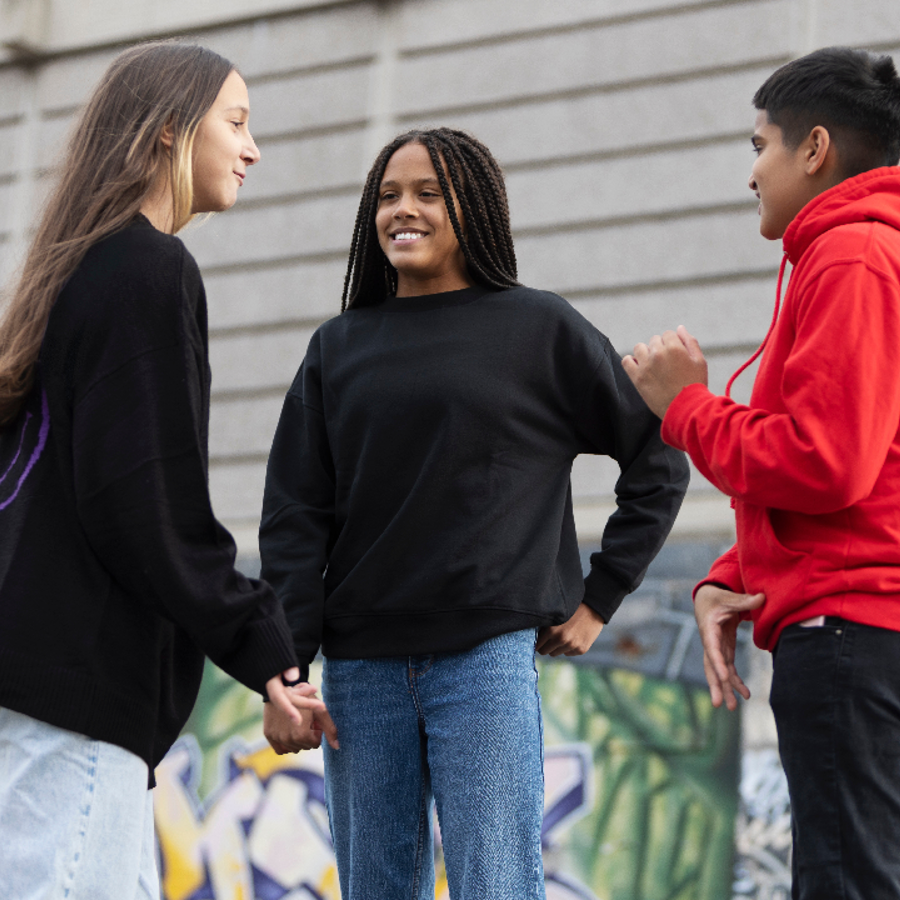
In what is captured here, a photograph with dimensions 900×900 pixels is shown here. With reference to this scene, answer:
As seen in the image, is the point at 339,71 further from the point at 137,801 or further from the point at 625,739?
the point at 137,801

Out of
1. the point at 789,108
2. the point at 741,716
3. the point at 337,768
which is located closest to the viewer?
the point at 789,108

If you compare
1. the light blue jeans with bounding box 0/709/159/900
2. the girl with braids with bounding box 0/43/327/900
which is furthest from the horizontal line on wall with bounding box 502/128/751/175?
the light blue jeans with bounding box 0/709/159/900

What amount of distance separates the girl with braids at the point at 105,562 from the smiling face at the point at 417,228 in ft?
2.28

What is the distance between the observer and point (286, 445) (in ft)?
8.34

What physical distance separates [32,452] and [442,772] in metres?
0.96

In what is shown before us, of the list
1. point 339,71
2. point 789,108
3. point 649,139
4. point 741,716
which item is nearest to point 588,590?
point 789,108

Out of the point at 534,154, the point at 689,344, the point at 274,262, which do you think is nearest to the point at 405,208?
the point at 689,344

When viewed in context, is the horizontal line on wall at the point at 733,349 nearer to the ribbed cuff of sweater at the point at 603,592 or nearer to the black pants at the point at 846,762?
the ribbed cuff of sweater at the point at 603,592

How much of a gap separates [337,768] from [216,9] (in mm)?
7526

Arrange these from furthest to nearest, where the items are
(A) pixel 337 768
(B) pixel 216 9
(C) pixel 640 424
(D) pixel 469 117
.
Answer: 1. (B) pixel 216 9
2. (D) pixel 469 117
3. (C) pixel 640 424
4. (A) pixel 337 768

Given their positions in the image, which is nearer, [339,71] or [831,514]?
[831,514]

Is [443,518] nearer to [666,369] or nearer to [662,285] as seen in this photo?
[666,369]

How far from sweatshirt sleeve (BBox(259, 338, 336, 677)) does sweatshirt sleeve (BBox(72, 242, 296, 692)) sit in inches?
19.3

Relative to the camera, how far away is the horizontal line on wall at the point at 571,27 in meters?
7.19
